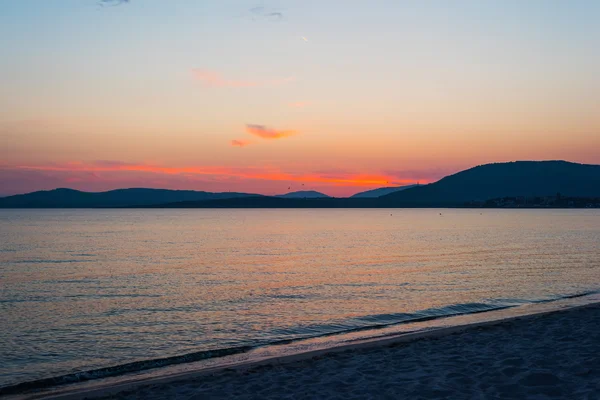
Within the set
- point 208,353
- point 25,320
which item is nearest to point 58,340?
point 25,320

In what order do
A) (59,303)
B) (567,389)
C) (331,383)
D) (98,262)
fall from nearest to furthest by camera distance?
(567,389) < (331,383) < (59,303) < (98,262)

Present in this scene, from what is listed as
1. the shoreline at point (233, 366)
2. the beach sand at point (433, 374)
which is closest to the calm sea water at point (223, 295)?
the shoreline at point (233, 366)

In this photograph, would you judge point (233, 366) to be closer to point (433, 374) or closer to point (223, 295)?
point (433, 374)

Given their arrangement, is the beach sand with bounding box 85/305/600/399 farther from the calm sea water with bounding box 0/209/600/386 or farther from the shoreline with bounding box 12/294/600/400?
the calm sea water with bounding box 0/209/600/386

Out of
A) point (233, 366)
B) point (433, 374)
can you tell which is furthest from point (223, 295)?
point (433, 374)

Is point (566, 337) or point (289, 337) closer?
point (566, 337)

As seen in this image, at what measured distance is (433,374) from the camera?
11.3 metres

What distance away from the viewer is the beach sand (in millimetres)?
10070

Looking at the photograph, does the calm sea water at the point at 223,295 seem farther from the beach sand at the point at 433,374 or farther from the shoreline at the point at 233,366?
the beach sand at the point at 433,374

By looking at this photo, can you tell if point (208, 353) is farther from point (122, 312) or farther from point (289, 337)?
point (122, 312)

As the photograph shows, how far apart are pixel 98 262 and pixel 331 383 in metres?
33.4

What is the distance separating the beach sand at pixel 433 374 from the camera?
33.0 ft

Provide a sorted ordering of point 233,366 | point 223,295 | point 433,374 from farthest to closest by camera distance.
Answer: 1. point 223,295
2. point 233,366
3. point 433,374

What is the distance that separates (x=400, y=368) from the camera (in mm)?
12117
